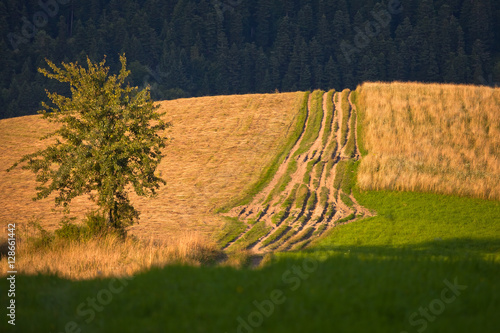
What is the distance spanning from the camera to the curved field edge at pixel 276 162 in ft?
90.9

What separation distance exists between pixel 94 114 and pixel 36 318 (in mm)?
12518

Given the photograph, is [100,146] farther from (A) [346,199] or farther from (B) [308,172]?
(B) [308,172]

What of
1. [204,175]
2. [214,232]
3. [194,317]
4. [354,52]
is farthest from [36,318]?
[354,52]

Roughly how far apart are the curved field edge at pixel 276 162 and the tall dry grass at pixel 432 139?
6043 millimetres

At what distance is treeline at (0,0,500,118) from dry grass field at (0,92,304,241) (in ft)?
188

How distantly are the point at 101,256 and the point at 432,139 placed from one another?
27203mm

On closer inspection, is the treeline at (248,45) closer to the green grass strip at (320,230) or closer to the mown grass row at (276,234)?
the mown grass row at (276,234)

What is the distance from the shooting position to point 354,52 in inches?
4456

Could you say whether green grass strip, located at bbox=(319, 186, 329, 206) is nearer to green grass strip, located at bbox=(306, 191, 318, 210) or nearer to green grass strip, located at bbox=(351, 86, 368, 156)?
green grass strip, located at bbox=(306, 191, 318, 210)

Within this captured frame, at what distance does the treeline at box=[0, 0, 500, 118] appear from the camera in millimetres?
107106

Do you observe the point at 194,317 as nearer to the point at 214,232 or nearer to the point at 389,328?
the point at 389,328

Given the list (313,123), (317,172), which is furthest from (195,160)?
(313,123)

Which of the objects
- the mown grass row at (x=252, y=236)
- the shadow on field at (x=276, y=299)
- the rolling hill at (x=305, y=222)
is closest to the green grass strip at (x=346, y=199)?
the rolling hill at (x=305, y=222)

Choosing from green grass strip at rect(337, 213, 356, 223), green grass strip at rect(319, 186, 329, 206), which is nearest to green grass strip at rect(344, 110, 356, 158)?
green grass strip at rect(319, 186, 329, 206)
